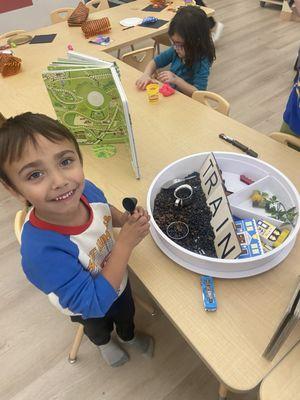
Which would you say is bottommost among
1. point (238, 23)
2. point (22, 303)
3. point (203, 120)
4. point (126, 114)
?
point (22, 303)

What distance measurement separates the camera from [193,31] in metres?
1.78

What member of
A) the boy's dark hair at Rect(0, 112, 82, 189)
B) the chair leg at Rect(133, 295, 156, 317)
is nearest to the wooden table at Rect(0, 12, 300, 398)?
the boy's dark hair at Rect(0, 112, 82, 189)

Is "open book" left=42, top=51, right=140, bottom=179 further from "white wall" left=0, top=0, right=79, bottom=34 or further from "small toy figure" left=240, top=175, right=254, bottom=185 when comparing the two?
"white wall" left=0, top=0, right=79, bottom=34

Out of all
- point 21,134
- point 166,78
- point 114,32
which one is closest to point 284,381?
point 21,134

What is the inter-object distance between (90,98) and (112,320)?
849mm

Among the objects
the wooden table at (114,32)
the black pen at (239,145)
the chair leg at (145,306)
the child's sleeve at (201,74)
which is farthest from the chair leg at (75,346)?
the wooden table at (114,32)

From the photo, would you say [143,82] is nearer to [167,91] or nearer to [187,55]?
[167,91]

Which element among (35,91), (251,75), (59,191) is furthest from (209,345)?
(251,75)

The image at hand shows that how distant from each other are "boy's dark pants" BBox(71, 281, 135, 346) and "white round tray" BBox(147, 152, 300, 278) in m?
0.35

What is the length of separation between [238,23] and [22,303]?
14.0 ft

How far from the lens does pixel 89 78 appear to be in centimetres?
111

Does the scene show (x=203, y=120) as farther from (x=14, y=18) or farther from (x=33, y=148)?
(x=14, y=18)

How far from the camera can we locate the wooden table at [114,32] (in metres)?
2.20

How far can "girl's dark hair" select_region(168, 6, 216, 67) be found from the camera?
177 centimetres
